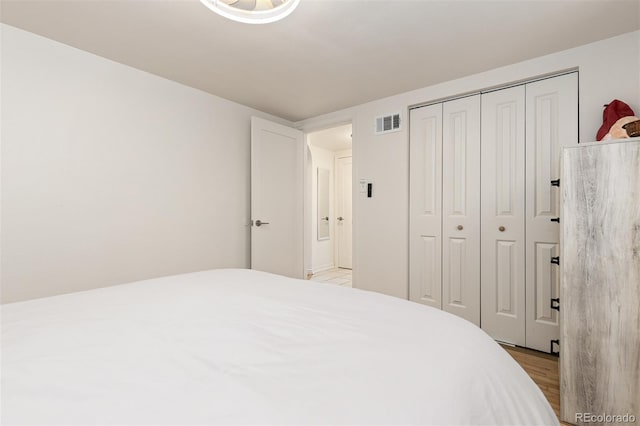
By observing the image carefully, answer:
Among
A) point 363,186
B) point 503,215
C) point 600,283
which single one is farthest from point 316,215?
point 600,283

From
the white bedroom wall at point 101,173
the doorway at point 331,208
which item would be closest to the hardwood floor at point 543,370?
the white bedroom wall at point 101,173

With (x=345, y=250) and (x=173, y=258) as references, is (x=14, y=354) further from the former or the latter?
(x=345, y=250)

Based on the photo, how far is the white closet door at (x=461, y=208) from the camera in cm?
268

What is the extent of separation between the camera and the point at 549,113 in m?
2.35

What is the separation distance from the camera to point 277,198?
3.66 meters

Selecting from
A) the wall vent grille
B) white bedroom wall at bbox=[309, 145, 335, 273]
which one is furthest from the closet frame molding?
white bedroom wall at bbox=[309, 145, 335, 273]

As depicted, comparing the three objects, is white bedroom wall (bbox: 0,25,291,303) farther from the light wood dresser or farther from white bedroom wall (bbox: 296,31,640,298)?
the light wood dresser

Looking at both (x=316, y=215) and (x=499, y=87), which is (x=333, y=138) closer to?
(x=316, y=215)

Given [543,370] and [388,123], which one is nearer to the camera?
[543,370]

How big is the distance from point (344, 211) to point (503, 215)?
3.70m

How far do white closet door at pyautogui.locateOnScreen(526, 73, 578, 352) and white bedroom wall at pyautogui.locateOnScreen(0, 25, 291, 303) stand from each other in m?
2.88

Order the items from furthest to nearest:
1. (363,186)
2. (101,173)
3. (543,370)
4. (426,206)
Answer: (363,186)
(426,206)
(101,173)
(543,370)

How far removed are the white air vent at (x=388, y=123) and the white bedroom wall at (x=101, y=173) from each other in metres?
1.69

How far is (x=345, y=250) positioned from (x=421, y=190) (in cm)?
325
